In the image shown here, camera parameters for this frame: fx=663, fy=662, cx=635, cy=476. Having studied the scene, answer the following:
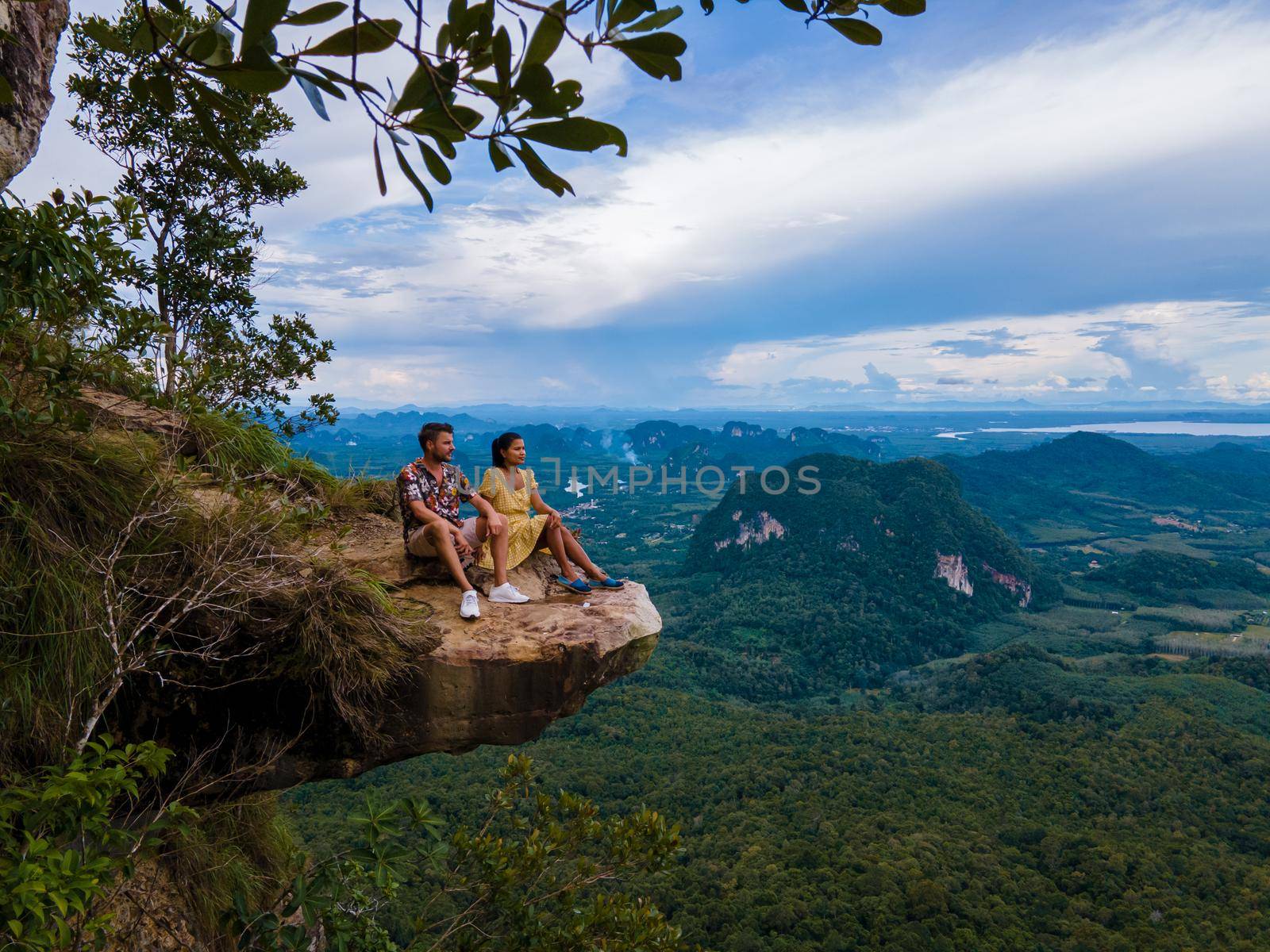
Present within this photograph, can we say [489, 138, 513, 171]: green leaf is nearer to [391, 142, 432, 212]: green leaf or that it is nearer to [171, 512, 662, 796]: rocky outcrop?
[391, 142, 432, 212]: green leaf

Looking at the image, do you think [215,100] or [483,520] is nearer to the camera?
[215,100]

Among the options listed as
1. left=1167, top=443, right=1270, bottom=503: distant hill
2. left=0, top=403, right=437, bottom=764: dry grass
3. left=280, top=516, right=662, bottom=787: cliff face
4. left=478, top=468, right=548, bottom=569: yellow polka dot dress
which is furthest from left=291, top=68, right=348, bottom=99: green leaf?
left=1167, top=443, right=1270, bottom=503: distant hill

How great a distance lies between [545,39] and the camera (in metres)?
1.07

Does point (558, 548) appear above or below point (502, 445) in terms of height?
below

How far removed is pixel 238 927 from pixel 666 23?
4.14 metres

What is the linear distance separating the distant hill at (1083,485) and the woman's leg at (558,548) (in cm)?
11076

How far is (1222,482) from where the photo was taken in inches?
4850

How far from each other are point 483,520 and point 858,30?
13.4 ft

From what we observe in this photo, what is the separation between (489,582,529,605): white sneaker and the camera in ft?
15.7

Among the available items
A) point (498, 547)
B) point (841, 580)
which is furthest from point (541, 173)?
point (841, 580)

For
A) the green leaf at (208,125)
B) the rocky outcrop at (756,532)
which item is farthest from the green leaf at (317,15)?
the rocky outcrop at (756,532)

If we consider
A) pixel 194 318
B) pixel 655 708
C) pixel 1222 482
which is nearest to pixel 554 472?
pixel 655 708

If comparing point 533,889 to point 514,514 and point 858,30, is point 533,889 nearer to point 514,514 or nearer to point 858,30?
point 514,514

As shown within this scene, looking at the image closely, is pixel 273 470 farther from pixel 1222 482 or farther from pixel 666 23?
pixel 1222 482
